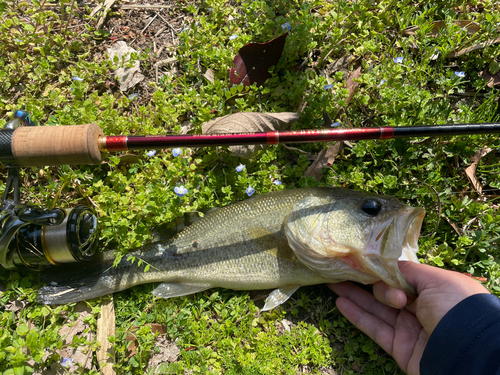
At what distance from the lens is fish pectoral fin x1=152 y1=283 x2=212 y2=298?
9.75ft

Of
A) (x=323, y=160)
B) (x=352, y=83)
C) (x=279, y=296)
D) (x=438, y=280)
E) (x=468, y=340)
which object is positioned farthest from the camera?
(x=352, y=83)

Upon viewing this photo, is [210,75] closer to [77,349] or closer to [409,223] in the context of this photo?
[409,223]

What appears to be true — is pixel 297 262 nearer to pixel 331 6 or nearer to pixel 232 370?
pixel 232 370

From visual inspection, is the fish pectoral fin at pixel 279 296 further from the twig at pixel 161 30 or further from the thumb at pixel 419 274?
the twig at pixel 161 30

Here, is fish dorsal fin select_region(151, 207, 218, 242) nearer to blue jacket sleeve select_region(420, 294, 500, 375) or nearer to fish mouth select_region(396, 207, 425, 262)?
fish mouth select_region(396, 207, 425, 262)

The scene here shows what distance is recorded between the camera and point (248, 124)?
3.28m

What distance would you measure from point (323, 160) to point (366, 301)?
1338 mm

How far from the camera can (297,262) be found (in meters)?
2.81

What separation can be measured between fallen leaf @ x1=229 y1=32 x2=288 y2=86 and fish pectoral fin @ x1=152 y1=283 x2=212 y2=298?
6.71 feet

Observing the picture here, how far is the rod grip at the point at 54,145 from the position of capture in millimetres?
2359

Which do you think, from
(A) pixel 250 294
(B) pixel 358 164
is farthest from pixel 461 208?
(A) pixel 250 294

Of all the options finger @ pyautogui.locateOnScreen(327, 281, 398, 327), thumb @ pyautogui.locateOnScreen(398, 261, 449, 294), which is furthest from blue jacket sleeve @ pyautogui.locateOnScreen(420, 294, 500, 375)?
finger @ pyautogui.locateOnScreen(327, 281, 398, 327)

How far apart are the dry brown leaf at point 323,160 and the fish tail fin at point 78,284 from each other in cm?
202

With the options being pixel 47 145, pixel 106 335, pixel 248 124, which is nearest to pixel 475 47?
pixel 248 124
